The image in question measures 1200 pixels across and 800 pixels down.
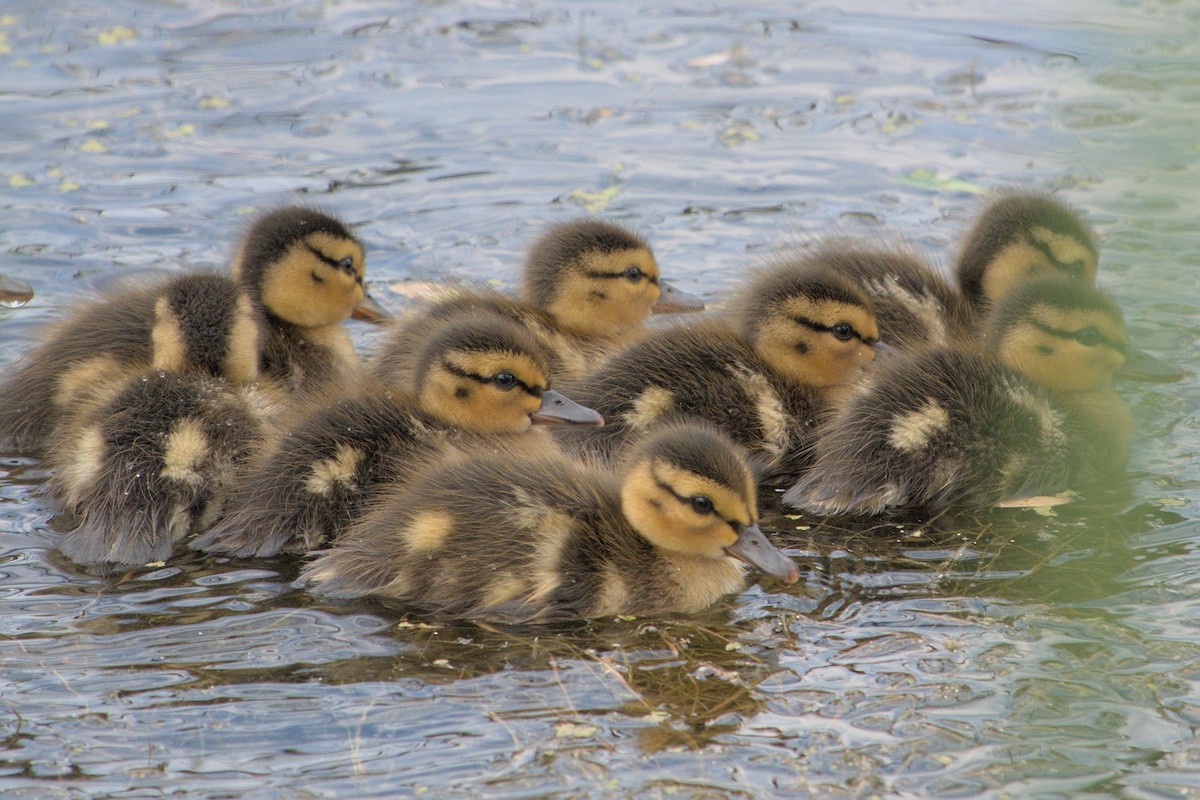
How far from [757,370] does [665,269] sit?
155 centimetres

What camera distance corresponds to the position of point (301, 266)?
5.16 meters

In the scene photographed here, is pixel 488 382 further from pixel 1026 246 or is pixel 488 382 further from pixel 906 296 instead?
pixel 1026 246

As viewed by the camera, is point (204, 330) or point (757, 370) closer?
point (204, 330)

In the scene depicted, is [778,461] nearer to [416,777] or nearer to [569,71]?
[416,777]

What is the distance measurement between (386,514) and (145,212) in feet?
10.5

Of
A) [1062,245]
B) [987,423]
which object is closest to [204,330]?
[987,423]

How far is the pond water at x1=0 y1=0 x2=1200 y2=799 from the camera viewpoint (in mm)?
3389

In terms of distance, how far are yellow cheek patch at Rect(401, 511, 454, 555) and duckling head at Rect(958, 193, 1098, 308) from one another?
2.34m

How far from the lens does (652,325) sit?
218 inches

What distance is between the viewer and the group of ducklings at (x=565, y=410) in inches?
159

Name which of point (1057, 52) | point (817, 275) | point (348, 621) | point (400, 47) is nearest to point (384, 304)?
point (817, 275)

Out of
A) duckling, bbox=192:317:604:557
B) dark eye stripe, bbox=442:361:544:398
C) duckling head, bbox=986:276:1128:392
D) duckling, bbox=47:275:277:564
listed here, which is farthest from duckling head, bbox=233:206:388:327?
duckling head, bbox=986:276:1128:392

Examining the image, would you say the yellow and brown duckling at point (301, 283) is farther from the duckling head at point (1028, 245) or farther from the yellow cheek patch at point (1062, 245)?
the yellow cheek patch at point (1062, 245)

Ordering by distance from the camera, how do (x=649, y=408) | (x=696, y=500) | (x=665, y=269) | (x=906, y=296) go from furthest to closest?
(x=665, y=269)
(x=906, y=296)
(x=649, y=408)
(x=696, y=500)
